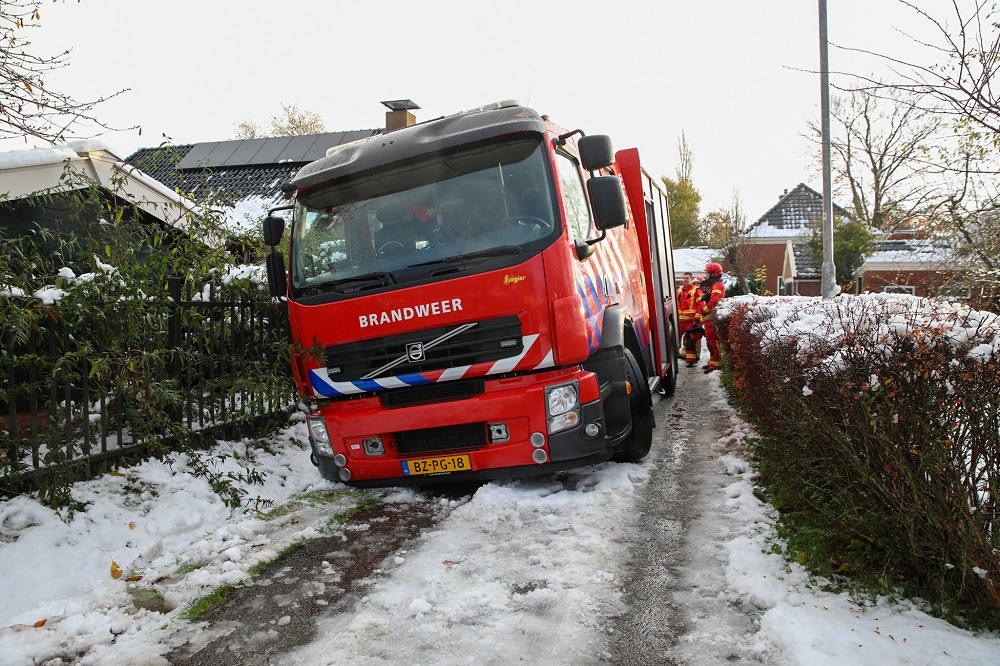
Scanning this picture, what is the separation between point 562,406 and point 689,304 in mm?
9731

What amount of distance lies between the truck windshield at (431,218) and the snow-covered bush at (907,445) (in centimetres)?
200

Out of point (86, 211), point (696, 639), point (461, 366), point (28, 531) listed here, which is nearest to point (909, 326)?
point (696, 639)

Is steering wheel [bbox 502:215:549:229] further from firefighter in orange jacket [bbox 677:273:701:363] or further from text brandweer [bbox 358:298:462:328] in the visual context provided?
firefighter in orange jacket [bbox 677:273:701:363]

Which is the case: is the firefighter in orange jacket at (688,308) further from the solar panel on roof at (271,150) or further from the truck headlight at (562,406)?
the solar panel on roof at (271,150)

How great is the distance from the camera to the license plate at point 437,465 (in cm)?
484

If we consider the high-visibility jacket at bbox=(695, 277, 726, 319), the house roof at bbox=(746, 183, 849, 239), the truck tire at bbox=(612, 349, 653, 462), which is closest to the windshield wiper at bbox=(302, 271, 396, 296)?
the truck tire at bbox=(612, 349, 653, 462)

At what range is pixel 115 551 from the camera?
4.05 metres

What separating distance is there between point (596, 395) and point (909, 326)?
6.54ft

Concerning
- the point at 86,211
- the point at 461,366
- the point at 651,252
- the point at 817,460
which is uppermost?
the point at 86,211

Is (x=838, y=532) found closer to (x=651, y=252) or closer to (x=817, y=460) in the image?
(x=817, y=460)

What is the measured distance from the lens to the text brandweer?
4605mm

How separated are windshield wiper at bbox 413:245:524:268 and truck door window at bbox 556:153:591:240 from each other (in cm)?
47

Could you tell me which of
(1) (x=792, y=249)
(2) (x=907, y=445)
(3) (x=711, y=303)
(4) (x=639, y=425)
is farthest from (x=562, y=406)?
(1) (x=792, y=249)

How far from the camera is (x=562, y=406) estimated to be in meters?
4.62
